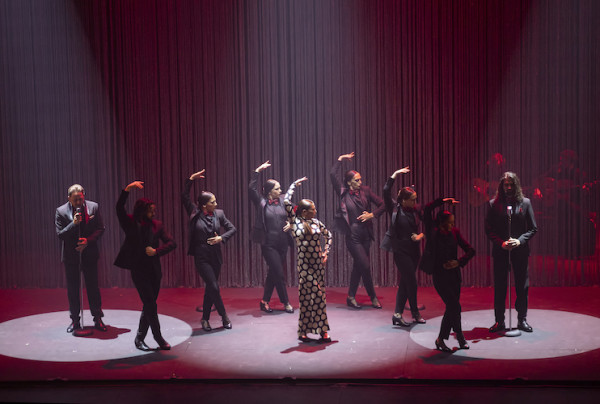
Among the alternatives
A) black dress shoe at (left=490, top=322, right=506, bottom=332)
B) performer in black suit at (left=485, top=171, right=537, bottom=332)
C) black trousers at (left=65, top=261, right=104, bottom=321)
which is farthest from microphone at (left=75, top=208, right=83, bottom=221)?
black dress shoe at (left=490, top=322, right=506, bottom=332)

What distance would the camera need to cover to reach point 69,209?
7.00 metres

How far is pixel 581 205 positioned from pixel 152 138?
522 centimetres

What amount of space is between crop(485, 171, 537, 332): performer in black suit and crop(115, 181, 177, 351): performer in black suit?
280 cm

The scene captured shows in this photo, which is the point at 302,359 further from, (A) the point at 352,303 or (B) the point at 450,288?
(A) the point at 352,303

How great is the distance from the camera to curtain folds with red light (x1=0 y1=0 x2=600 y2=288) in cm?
888

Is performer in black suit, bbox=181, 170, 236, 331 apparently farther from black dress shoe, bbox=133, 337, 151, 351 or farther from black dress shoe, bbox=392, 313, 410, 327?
black dress shoe, bbox=392, 313, 410, 327

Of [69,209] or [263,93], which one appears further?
[263,93]

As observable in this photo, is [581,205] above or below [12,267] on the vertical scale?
above

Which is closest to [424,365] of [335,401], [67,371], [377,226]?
[335,401]

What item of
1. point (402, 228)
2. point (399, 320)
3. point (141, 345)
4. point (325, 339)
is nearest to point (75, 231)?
point (141, 345)

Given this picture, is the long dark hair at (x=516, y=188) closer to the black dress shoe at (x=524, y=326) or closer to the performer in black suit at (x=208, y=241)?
the black dress shoe at (x=524, y=326)

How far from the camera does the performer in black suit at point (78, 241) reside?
22.7 feet

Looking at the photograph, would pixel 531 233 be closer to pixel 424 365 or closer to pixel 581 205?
pixel 424 365

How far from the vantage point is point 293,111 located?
9.22 metres
